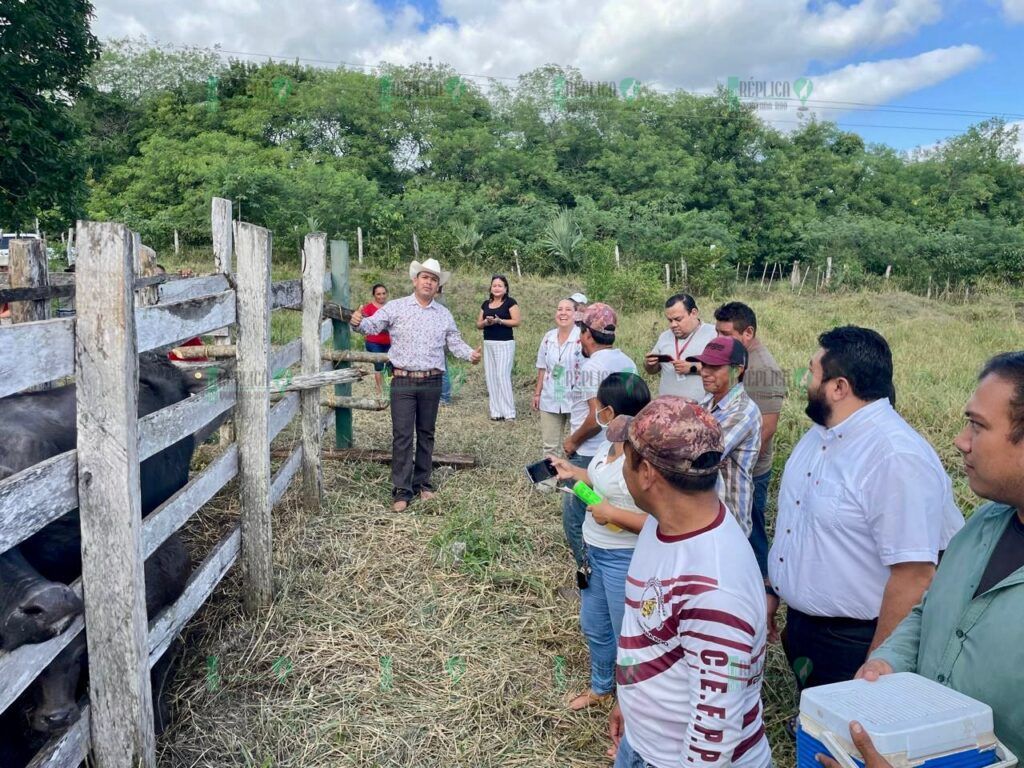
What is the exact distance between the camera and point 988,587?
1.57 m

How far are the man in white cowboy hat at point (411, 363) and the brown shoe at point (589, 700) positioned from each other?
7.55 ft

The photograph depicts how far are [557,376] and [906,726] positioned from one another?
4.56 meters

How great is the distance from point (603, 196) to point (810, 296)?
12.0 metres

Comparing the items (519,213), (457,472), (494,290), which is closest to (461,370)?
(494,290)

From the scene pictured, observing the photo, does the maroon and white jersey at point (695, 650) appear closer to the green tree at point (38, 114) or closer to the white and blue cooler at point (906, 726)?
the white and blue cooler at point (906, 726)

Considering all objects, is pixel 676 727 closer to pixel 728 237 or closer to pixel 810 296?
pixel 810 296

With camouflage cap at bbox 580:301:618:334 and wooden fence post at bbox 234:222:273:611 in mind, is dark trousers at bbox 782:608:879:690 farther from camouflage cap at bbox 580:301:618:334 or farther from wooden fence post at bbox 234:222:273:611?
wooden fence post at bbox 234:222:273:611

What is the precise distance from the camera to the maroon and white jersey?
5.41ft

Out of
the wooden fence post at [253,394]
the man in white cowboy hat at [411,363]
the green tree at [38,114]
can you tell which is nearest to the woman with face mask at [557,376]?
the man in white cowboy hat at [411,363]

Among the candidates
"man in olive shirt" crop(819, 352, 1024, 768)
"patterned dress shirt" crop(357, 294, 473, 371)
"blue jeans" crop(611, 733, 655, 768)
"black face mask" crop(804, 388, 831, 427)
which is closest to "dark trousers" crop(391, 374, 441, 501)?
"patterned dress shirt" crop(357, 294, 473, 371)

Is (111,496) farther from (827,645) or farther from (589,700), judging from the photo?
(827,645)

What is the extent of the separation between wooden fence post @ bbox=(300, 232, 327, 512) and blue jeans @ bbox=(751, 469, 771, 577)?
9.16ft

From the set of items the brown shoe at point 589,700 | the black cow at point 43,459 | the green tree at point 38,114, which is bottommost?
the brown shoe at point 589,700

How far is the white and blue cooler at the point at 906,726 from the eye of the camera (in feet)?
4.17
